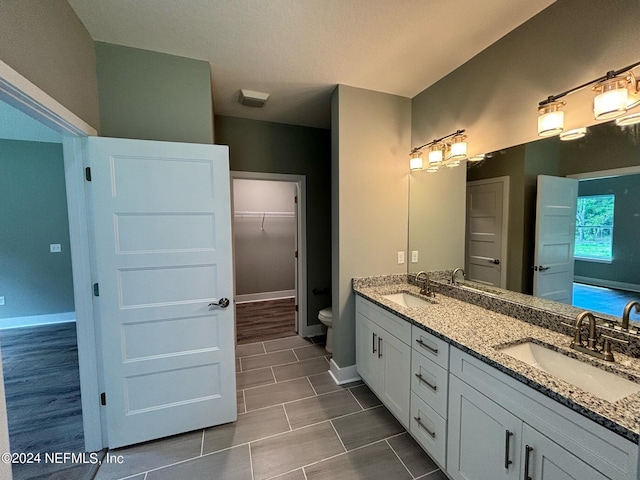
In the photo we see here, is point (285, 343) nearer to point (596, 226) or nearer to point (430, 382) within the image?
point (430, 382)

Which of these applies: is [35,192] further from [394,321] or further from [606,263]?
[606,263]

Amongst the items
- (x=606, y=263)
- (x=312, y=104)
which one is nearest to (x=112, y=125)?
(x=312, y=104)

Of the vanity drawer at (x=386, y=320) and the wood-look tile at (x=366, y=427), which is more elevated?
the vanity drawer at (x=386, y=320)

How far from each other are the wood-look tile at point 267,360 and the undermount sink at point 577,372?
7.09 ft

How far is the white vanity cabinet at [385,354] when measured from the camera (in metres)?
1.77

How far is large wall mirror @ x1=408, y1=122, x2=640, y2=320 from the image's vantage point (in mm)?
1280

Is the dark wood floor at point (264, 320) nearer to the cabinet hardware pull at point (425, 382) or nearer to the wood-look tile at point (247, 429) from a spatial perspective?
the wood-look tile at point (247, 429)

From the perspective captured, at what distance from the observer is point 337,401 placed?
2.21 m

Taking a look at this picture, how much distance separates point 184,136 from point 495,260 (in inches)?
98.3

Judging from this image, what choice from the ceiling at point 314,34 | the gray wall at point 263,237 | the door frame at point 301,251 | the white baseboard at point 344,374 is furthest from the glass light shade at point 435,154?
the gray wall at point 263,237

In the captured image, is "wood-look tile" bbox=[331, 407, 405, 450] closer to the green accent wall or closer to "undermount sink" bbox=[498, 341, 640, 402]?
"undermount sink" bbox=[498, 341, 640, 402]

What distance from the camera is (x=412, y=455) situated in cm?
A: 168

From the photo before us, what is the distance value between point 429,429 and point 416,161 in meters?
2.06

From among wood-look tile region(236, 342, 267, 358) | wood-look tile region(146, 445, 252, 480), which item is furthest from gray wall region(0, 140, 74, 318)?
wood-look tile region(146, 445, 252, 480)
